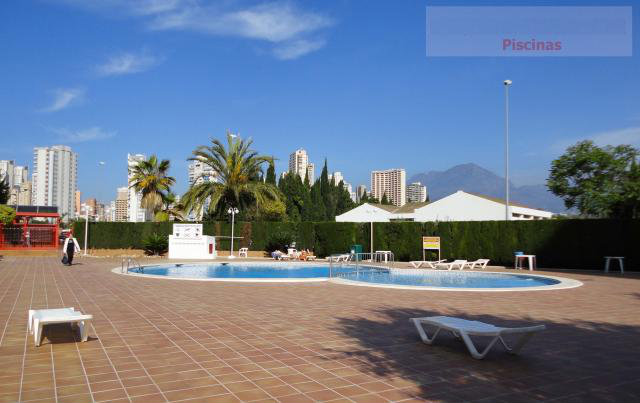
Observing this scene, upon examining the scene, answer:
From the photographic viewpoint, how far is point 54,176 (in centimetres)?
10731

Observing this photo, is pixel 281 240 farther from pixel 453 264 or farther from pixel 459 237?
pixel 453 264

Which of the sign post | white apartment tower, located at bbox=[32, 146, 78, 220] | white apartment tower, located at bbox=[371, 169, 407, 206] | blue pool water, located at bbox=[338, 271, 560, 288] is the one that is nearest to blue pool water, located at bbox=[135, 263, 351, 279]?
blue pool water, located at bbox=[338, 271, 560, 288]

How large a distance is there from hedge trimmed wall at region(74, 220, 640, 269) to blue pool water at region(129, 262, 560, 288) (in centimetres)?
503

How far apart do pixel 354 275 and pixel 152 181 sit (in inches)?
912

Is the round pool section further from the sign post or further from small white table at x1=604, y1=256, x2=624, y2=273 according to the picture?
the sign post

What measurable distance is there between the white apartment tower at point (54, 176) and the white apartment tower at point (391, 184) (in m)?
80.5

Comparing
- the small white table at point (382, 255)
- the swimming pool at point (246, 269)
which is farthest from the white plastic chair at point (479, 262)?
the swimming pool at point (246, 269)

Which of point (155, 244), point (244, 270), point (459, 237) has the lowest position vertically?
point (244, 270)

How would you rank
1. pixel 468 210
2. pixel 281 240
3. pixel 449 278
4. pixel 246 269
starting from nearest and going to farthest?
pixel 449 278 → pixel 246 269 → pixel 281 240 → pixel 468 210

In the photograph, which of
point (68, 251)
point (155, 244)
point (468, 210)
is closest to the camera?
point (68, 251)

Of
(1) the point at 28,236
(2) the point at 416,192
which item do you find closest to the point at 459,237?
(1) the point at 28,236

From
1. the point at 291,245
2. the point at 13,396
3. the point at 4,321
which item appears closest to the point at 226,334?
the point at 13,396

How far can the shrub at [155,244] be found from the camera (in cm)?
2822

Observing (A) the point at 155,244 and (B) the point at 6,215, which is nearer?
(A) the point at 155,244
